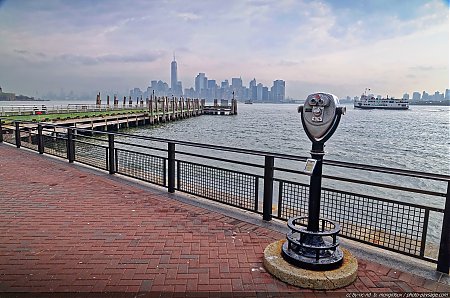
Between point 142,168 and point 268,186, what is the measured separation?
11.7ft

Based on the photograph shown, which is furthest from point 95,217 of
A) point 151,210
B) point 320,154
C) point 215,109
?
point 215,109

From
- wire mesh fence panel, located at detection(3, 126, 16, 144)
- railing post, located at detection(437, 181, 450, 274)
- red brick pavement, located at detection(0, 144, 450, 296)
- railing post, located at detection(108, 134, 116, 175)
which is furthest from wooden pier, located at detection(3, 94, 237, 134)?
railing post, located at detection(437, 181, 450, 274)

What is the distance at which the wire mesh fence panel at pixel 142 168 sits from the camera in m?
7.04

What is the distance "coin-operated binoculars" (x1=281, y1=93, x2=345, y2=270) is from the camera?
3.35 m

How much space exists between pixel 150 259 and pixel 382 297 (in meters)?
2.26

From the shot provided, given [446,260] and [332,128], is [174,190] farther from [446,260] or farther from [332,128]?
[446,260]

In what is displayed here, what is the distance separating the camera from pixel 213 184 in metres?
6.10

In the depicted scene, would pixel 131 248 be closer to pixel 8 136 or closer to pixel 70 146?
pixel 70 146

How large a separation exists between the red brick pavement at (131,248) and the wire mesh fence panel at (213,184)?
1.60 feet

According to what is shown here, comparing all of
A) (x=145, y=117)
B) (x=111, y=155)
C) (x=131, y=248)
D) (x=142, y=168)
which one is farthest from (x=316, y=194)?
(x=145, y=117)

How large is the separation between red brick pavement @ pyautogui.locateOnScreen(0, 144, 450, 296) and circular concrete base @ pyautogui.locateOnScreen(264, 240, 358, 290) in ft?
0.22

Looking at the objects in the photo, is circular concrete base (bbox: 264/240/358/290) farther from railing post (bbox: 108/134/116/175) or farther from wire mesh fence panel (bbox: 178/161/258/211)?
railing post (bbox: 108/134/116/175)

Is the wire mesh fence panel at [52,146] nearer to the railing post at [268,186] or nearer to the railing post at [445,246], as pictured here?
the railing post at [268,186]

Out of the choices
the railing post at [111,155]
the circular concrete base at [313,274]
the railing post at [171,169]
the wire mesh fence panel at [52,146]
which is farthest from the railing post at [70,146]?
the circular concrete base at [313,274]
